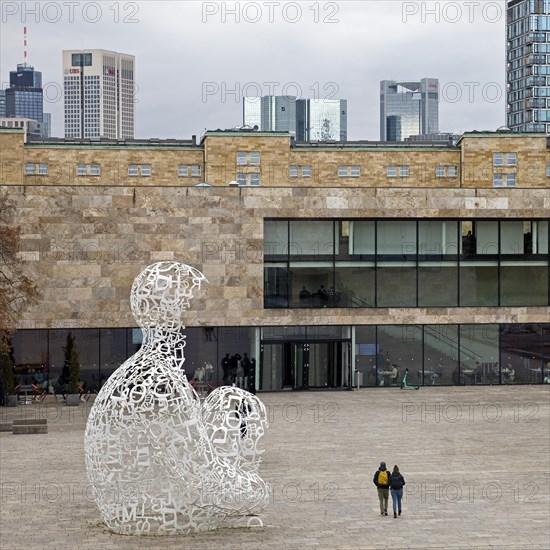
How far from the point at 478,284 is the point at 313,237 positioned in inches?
284

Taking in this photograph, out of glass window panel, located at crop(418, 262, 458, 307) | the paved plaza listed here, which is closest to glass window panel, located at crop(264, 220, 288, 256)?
glass window panel, located at crop(418, 262, 458, 307)

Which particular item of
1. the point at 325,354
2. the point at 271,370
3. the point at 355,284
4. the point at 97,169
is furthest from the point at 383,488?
the point at 97,169

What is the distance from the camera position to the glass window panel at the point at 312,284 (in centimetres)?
4741

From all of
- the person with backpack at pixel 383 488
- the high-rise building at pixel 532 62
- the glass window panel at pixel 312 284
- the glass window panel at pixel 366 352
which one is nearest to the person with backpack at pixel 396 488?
the person with backpack at pixel 383 488

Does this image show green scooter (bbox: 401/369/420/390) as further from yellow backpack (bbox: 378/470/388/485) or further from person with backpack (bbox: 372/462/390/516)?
yellow backpack (bbox: 378/470/388/485)

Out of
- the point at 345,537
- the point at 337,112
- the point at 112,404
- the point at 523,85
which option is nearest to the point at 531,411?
the point at 345,537

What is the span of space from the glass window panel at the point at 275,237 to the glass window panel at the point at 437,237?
5.62m

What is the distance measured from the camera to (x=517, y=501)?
26.0 metres

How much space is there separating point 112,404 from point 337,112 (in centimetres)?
14800

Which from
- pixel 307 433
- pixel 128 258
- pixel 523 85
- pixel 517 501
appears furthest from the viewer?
pixel 523 85

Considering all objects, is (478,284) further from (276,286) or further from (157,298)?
(157,298)

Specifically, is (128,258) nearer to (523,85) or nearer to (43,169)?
(43,169)

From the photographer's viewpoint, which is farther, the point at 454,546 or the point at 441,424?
the point at 441,424

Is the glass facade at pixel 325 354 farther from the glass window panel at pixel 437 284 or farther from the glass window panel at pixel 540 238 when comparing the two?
the glass window panel at pixel 540 238
